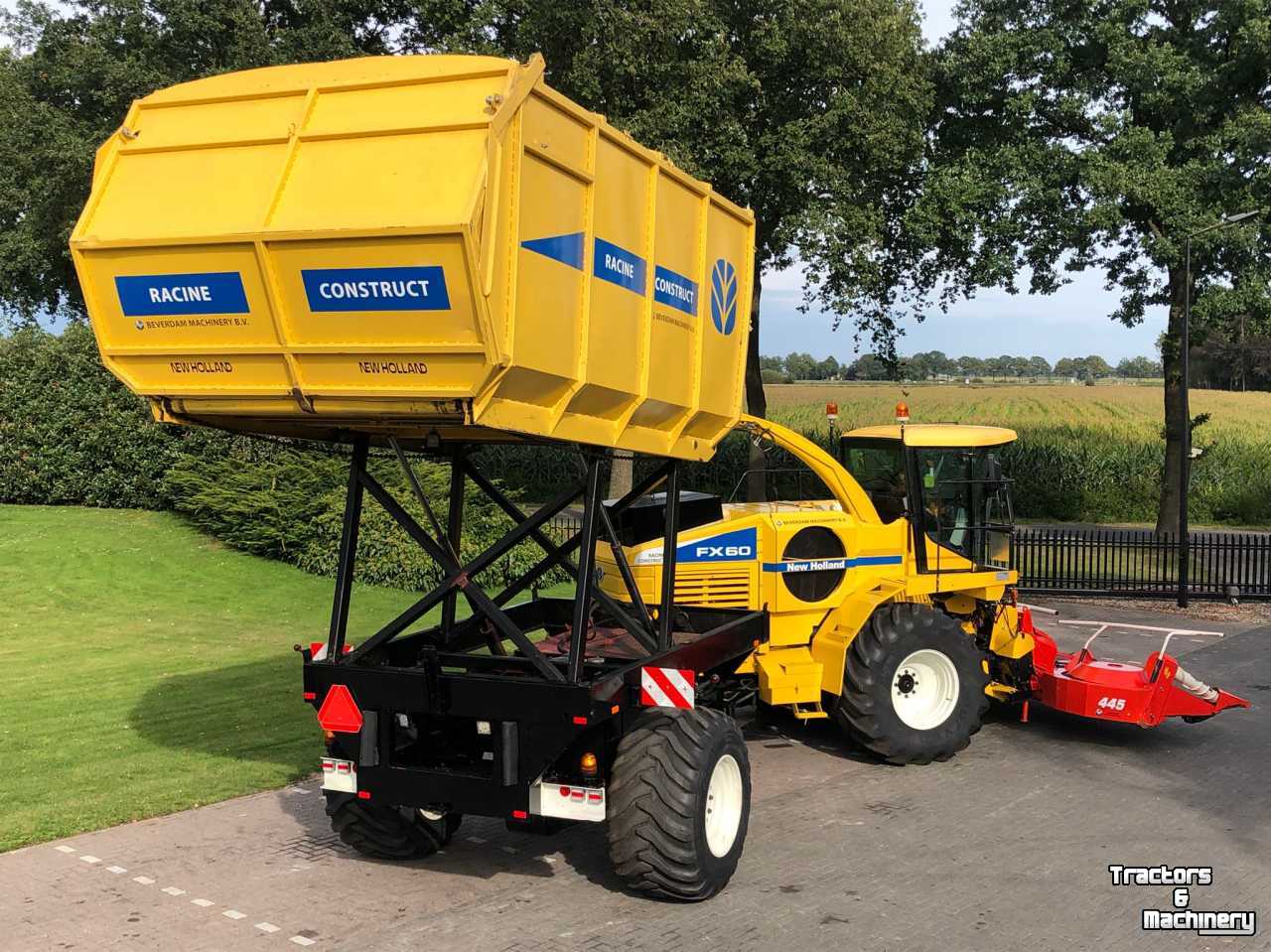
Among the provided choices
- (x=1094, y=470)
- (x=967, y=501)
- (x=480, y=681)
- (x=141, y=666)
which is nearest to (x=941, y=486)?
(x=967, y=501)

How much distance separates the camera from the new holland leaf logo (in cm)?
766

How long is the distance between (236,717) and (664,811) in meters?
5.37

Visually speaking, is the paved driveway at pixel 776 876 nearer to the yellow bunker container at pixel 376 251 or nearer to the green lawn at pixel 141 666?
the green lawn at pixel 141 666

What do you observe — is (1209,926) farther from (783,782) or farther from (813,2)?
(813,2)

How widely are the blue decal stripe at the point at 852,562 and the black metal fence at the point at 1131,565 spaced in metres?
11.4

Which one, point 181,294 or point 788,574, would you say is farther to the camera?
point 788,574

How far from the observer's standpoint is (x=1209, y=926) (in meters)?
6.09

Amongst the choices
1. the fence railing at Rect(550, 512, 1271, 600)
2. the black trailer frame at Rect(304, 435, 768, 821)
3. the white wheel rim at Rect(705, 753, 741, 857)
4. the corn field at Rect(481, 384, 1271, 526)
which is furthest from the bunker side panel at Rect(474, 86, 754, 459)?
the corn field at Rect(481, 384, 1271, 526)

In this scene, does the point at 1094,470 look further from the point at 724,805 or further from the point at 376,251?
the point at 376,251

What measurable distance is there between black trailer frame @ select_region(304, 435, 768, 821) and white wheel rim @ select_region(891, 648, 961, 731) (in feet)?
6.29

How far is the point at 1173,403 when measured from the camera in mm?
25031

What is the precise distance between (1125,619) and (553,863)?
1291cm

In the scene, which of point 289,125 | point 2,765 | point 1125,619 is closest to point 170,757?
point 2,765

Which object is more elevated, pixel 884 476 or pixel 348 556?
pixel 884 476
